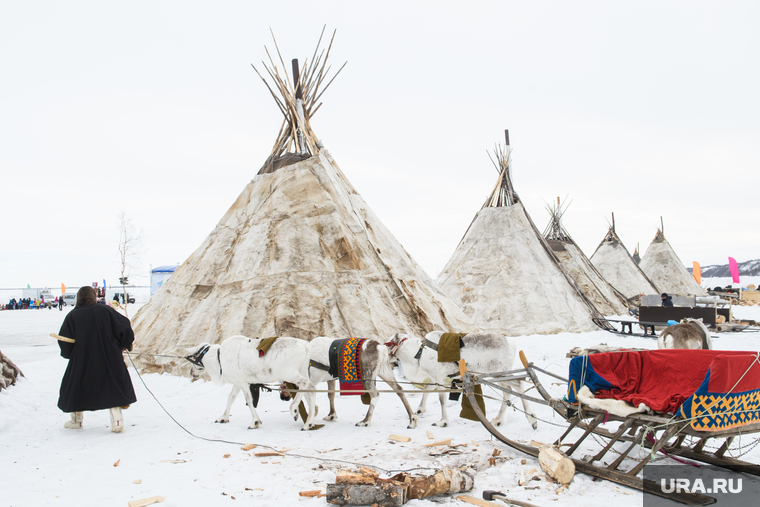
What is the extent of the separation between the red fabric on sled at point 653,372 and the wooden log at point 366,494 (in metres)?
2.02

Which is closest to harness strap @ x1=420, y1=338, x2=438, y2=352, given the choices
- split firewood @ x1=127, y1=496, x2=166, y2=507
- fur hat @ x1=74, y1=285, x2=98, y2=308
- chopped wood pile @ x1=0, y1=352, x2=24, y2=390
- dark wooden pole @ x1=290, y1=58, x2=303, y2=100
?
split firewood @ x1=127, y1=496, x2=166, y2=507

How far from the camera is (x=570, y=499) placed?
135 inches

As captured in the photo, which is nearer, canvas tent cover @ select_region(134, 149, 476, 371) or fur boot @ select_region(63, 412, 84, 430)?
fur boot @ select_region(63, 412, 84, 430)

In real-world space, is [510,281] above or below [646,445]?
above

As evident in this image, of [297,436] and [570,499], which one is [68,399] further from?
[570,499]

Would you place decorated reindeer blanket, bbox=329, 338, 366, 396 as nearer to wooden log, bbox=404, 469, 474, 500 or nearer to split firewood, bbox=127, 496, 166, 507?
wooden log, bbox=404, 469, 474, 500

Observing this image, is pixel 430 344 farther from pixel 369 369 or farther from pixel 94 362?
pixel 94 362

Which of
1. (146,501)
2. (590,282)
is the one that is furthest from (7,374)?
(590,282)

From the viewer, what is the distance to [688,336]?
5.75m

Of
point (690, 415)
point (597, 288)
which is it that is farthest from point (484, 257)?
point (690, 415)

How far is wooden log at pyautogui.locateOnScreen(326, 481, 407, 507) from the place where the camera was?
3.32 m

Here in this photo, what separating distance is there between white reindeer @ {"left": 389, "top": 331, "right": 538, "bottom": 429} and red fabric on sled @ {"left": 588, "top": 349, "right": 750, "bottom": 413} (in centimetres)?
127

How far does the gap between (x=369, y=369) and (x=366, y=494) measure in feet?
7.73

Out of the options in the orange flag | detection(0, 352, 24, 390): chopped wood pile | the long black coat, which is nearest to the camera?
the long black coat
